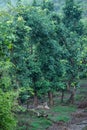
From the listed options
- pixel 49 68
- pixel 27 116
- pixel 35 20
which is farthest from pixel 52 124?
pixel 35 20

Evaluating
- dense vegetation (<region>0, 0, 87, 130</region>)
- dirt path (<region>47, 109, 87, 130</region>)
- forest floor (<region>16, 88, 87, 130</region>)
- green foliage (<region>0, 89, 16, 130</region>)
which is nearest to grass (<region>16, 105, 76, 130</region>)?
forest floor (<region>16, 88, 87, 130</region>)

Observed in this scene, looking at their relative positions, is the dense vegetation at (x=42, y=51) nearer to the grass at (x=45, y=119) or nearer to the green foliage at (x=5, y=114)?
the grass at (x=45, y=119)

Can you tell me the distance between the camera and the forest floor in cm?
2397

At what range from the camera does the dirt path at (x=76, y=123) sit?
24948mm

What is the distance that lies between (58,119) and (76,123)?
5.14 ft

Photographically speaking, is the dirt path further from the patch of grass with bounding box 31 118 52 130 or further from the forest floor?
the patch of grass with bounding box 31 118 52 130

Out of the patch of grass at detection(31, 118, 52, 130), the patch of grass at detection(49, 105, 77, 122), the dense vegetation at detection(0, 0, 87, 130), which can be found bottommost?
the patch of grass at detection(49, 105, 77, 122)

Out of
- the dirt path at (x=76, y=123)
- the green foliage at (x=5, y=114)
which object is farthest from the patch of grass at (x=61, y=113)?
the green foliage at (x=5, y=114)

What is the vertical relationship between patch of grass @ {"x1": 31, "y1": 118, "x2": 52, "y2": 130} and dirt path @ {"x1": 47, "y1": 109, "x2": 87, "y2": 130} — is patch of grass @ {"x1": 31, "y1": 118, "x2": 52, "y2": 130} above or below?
above

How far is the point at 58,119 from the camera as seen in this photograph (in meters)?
26.9

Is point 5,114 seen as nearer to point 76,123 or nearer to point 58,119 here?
point 58,119

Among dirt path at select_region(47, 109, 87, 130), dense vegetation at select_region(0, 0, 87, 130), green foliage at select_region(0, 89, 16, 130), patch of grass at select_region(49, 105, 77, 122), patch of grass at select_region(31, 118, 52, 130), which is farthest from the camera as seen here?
patch of grass at select_region(49, 105, 77, 122)

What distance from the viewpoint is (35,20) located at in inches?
1075

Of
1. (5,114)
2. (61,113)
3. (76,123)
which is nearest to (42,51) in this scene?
(61,113)
